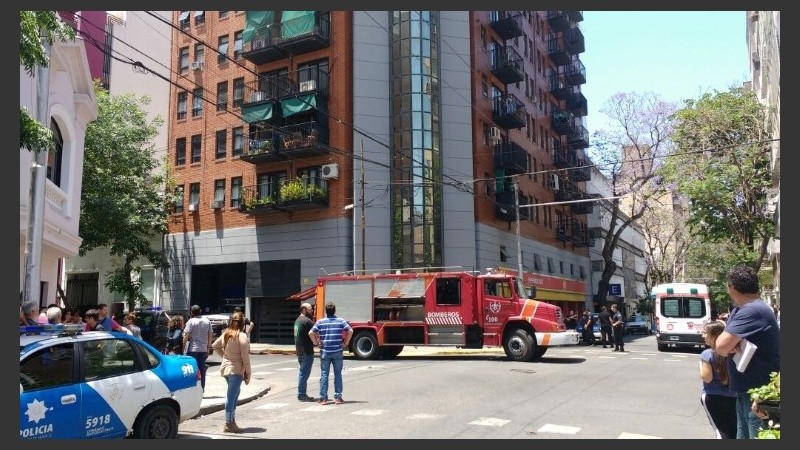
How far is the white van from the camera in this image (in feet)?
80.2

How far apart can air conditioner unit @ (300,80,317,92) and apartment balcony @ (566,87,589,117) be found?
26.4 m

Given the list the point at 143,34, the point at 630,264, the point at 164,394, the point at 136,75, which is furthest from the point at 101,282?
the point at 630,264

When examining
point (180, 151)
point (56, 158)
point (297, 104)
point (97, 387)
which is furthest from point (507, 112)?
point (97, 387)

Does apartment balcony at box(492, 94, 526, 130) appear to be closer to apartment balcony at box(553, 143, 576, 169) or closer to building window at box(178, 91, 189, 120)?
apartment balcony at box(553, 143, 576, 169)

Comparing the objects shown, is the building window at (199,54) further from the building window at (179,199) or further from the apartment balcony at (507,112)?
the apartment balcony at (507,112)

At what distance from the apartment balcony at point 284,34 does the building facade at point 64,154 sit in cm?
1293

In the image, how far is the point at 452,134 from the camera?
32125 millimetres

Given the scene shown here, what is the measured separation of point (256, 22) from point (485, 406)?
28.0m

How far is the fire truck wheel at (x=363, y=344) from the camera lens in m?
20.4

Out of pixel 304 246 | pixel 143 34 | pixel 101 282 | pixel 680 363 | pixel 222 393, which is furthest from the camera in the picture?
pixel 143 34

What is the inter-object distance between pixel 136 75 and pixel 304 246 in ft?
54.9

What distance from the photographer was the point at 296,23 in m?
31.8

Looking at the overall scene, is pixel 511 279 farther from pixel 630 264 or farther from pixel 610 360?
pixel 630 264

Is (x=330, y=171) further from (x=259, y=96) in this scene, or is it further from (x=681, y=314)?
(x=681, y=314)
